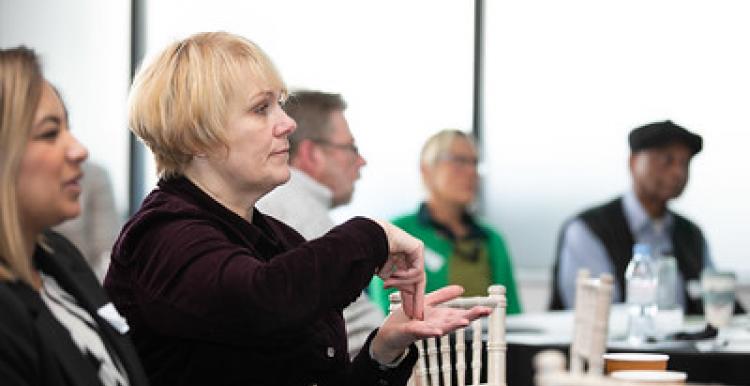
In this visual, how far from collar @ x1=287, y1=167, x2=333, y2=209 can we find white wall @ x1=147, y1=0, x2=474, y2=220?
3.12 metres

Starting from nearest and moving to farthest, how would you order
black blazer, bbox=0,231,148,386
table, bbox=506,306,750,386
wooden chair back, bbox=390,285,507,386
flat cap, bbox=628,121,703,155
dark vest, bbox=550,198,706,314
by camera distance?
black blazer, bbox=0,231,148,386 → wooden chair back, bbox=390,285,507,386 → table, bbox=506,306,750,386 → dark vest, bbox=550,198,706,314 → flat cap, bbox=628,121,703,155

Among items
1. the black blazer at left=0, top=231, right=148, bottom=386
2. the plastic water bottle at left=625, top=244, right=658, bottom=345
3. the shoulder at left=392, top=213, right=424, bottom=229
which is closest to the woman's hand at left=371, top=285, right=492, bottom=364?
the black blazer at left=0, top=231, right=148, bottom=386

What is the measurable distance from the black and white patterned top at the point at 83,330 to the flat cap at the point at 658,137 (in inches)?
162

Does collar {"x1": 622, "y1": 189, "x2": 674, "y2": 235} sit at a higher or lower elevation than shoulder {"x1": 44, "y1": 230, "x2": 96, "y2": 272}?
lower

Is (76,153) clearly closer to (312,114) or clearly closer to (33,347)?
(33,347)

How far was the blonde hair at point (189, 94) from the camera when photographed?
2.10 meters

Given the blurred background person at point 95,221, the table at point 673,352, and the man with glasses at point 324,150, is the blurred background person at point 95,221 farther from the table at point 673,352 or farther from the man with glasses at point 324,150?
the table at point 673,352

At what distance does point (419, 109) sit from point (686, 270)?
2.03 metres

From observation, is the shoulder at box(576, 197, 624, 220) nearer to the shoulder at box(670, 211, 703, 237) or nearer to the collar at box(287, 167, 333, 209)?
the shoulder at box(670, 211, 703, 237)

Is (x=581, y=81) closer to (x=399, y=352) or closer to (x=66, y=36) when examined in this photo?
(x=66, y=36)

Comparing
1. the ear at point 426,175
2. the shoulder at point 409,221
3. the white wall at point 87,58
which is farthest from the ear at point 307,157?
the white wall at point 87,58

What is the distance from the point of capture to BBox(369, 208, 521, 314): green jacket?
17.4 feet

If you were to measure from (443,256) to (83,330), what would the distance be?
3.71 m

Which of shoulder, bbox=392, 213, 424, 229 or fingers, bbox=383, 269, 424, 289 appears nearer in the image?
fingers, bbox=383, 269, 424, 289
